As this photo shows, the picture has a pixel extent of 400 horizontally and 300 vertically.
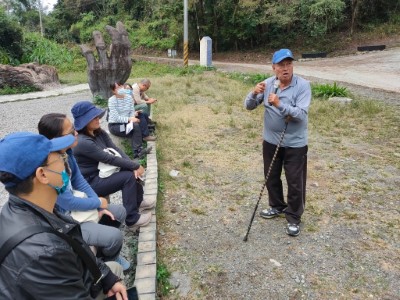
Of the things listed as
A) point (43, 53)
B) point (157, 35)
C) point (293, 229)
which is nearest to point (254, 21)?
point (157, 35)

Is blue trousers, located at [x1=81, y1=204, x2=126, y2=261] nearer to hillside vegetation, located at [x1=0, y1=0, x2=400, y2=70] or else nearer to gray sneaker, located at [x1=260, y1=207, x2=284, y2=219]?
gray sneaker, located at [x1=260, y1=207, x2=284, y2=219]

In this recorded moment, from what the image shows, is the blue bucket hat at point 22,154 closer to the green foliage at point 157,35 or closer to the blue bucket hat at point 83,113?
the blue bucket hat at point 83,113

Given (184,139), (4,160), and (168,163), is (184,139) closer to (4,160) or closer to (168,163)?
(168,163)

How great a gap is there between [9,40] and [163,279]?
1782 cm

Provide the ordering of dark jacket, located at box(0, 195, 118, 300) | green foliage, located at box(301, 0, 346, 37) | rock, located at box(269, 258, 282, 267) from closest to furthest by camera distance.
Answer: dark jacket, located at box(0, 195, 118, 300)
rock, located at box(269, 258, 282, 267)
green foliage, located at box(301, 0, 346, 37)

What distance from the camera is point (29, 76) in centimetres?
1264

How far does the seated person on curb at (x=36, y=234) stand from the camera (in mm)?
1334

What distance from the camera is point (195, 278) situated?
2.94 m

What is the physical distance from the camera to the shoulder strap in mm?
1343

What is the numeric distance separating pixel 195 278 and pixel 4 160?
6.48 feet

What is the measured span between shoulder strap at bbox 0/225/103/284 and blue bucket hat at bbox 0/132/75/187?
0.24 m

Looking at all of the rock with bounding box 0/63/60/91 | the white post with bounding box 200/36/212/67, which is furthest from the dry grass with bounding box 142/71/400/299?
the white post with bounding box 200/36/212/67

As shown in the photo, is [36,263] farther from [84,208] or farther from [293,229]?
[293,229]

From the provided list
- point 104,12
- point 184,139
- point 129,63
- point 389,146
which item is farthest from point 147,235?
point 104,12
